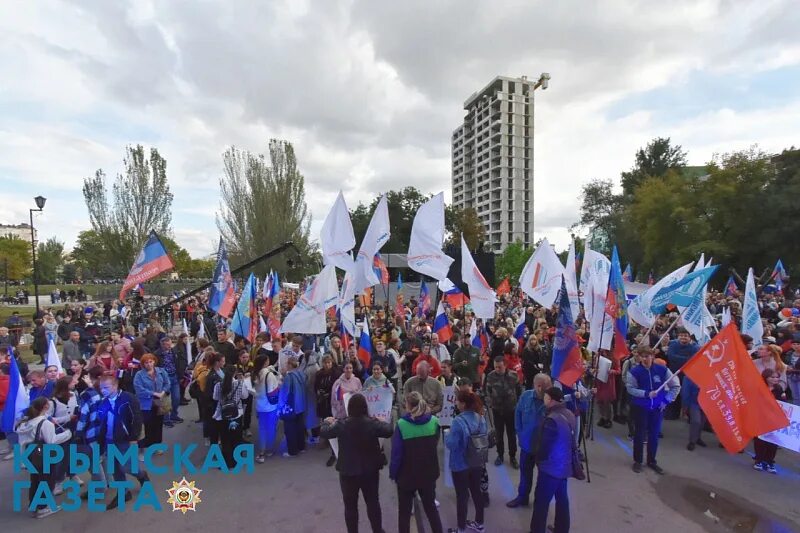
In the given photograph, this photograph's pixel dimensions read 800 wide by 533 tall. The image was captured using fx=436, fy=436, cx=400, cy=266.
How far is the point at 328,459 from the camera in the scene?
261 inches

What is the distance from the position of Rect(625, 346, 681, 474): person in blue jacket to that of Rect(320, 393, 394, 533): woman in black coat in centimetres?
393

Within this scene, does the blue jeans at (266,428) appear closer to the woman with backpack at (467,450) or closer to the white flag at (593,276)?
the woman with backpack at (467,450)

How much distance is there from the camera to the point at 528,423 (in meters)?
4.90

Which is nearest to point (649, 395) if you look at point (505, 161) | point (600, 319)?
point (600, 319)

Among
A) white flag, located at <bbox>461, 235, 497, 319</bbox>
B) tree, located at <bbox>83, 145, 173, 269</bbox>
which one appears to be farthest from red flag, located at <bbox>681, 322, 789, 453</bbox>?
tree, located at <bbox>83, 145, 173, 269</bbox>

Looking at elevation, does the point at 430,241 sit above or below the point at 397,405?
above

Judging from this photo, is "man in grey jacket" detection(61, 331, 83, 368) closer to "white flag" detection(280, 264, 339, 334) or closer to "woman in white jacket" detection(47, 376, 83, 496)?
"woman in white jacket" detection(47, 376, 83, 496)

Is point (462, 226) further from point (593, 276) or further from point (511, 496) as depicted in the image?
point (511, 496)

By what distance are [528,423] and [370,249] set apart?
15.1 ft

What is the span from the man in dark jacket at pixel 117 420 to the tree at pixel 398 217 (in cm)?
4550

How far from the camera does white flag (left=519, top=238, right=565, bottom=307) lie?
9.61 metres

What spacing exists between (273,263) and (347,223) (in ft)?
115

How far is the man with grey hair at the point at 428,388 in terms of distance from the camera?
5.82 m

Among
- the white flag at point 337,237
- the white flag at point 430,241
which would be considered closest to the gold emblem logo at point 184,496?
the white flag at point 337,237
